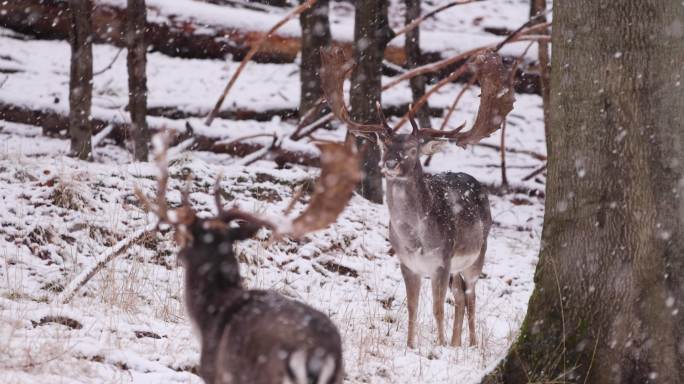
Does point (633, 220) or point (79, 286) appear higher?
point (633, 220)

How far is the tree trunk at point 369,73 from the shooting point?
1115cm

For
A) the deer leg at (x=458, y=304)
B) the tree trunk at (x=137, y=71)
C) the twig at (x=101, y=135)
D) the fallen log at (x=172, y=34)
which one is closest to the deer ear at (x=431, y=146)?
the deer leg at (x=458, y=304)

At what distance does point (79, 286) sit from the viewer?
22.1 ft

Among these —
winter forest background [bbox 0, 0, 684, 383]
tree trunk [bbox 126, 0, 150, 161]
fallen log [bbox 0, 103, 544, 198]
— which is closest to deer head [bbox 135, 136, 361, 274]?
winter forest background [bbox 0, 0, 684, 383]

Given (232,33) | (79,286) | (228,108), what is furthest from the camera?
(232,33)

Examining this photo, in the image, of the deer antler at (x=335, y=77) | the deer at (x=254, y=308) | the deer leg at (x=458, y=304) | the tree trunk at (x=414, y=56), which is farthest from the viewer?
the tree trunk at (x=414, y=56)

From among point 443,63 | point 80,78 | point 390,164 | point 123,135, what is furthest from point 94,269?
point 123,135

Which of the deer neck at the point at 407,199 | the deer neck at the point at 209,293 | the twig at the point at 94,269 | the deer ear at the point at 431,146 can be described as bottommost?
the twig at the point at 94,269

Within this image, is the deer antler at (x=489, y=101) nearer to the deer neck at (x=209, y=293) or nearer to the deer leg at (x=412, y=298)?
the deer leg at (x=412, y=298)

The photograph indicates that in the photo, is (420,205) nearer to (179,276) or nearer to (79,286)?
(179,276)

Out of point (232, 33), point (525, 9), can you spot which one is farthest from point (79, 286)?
point (525, 9)

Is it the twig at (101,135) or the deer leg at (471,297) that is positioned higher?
the twig at (101,135)

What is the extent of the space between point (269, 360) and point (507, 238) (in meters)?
8.54

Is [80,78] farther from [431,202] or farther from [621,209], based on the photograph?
[621,209]
